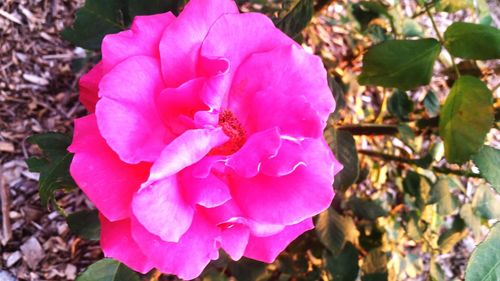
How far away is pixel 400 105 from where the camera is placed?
1498 mm

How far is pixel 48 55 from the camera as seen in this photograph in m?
1.72

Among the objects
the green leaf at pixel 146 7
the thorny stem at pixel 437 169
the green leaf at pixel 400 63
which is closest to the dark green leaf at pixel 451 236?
the thorny stem at pixel 437 169

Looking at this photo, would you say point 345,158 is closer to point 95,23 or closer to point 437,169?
point 437,169

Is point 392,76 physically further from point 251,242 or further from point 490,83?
point 490,83

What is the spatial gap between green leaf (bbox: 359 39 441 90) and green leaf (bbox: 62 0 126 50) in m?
0.51

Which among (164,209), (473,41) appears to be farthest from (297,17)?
(164,209)

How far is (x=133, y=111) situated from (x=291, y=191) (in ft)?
0.76


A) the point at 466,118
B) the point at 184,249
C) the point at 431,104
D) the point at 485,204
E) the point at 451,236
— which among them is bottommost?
the point at 451,236

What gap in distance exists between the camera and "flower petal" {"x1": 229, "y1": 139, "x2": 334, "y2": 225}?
2.35ft

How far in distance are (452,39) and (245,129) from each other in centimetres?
52

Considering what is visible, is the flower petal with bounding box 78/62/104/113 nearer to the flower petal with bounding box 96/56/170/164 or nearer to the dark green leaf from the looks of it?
the flower petal with bounding box 96/56/170/164

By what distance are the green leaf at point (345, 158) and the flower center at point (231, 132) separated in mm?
422

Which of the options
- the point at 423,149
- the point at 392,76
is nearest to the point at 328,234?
the point at 392,76

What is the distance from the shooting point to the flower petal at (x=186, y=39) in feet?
2.37
